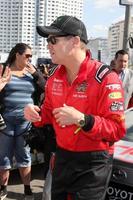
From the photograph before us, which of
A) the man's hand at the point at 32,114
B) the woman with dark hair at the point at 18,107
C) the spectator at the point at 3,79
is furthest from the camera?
the woman with dark hair at the point at 18,107

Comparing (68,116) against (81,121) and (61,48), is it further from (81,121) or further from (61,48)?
(61,48)

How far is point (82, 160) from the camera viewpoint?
264cm

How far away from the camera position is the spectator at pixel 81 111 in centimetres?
254

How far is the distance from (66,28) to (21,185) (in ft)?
12.4

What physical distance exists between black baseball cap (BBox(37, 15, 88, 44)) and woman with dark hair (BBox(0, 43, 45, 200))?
7.96ft

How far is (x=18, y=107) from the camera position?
16.9 ft

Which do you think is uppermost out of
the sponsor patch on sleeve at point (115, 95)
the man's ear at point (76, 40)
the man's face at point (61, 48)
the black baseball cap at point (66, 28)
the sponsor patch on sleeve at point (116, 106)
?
the black baseball cap at point (66, 28)

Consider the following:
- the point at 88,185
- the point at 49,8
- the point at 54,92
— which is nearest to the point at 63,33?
the point at 54,92

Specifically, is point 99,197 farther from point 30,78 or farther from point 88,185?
point 30,78

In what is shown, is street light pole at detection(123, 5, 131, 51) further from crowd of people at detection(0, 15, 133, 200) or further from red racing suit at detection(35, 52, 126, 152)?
red racing suit at detection(35, 52, 126, 152)

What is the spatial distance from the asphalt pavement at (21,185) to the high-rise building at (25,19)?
3959cm

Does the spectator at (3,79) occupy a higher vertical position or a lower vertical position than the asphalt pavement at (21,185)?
higher

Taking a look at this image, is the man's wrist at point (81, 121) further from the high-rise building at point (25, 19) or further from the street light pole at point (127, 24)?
the high-rise building at point (25, 19)

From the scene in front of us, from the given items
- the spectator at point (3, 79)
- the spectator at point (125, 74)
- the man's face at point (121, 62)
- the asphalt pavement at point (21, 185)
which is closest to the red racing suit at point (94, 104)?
the spectator at point (3, 79)
